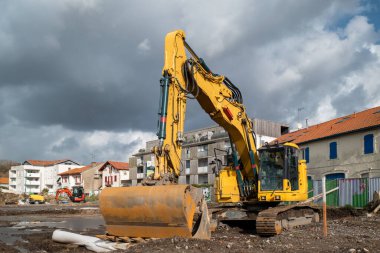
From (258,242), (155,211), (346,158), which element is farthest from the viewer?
(346,158)

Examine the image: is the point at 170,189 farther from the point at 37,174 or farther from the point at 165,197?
the point at 37,174

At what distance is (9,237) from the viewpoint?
1519cm

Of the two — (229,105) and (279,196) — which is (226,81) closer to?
(229,105)

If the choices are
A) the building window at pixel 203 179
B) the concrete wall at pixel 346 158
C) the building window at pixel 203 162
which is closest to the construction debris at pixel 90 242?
the concrete wall at pixel 346 158

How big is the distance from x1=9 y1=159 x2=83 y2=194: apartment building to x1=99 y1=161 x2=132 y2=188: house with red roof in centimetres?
2899

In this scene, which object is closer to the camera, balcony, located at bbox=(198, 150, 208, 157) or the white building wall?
balcony, located at bbox=(198, 150, 208, 157)

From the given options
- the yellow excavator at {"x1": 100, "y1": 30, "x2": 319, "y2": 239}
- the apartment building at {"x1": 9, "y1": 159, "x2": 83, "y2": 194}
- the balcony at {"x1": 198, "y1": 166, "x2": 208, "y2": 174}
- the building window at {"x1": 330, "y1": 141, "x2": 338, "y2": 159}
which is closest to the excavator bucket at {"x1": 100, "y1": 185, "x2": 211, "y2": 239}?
the yellow excavator at {"x1": 100, "y1": 30, "x2": 319, "y2": 239}

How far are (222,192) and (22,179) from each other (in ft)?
396

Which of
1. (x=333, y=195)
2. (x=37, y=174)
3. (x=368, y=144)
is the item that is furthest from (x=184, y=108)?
(x=37, y=174)

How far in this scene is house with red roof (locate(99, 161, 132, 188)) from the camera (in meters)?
92.5

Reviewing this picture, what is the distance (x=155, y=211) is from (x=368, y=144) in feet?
89.0

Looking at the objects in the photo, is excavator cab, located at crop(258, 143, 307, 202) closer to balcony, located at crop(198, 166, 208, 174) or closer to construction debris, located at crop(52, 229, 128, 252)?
construction debris, located at crop(52, 229, 128, 252)

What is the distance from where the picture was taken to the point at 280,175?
1421 centimetres

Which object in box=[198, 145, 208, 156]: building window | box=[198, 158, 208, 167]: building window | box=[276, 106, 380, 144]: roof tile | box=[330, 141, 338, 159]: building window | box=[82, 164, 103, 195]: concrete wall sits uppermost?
box=[276, 106, 380, 144]: roof tile
